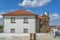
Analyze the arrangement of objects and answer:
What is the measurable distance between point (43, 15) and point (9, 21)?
8316mm

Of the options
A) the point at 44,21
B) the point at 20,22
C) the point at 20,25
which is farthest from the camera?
the point at 44,21

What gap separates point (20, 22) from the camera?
28.6m

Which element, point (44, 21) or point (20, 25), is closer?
point (20, 25)

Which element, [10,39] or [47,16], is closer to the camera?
[10,39]

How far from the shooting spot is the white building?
1107 inches

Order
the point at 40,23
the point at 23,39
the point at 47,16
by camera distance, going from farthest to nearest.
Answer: the point at 47,16
the point at 40,23
the point at 23,39

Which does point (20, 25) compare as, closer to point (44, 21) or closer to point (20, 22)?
point (20, 22)

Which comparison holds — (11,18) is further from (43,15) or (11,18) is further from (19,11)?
(43,15)

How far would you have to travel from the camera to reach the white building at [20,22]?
2811 centimetres

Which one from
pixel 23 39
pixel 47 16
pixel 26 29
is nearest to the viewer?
pixel 23 39

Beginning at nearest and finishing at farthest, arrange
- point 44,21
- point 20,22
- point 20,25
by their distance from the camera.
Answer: point 20,25, point 20,22, point 44,21

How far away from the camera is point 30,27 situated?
28.4 meters

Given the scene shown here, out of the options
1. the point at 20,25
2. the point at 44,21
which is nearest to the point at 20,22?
the point at 20,25

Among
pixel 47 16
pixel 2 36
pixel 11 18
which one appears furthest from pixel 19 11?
pixel 2 36
